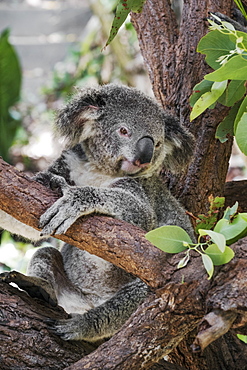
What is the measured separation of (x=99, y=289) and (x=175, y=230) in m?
1.32

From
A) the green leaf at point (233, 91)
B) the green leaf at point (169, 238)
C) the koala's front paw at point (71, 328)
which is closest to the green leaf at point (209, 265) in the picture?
the green leaf at point (169, 238)

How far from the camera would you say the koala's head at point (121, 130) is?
110 inches

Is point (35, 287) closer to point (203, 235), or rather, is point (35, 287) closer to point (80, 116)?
point (80, 116)

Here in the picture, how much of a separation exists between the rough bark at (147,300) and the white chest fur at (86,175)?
0.71m

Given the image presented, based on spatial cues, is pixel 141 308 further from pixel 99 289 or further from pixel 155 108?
pixel 155 108

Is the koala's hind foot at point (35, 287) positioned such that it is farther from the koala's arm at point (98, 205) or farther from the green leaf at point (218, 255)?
the green leaf at point (218, 255)

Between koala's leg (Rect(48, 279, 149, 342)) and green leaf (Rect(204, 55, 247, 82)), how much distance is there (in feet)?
4.17

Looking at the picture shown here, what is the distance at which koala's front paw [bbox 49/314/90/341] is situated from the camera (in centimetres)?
232

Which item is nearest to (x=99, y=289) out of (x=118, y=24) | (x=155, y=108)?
(x=155, y=108)

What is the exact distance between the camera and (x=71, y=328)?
2350 millimetres

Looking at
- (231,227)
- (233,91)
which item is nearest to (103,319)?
(231,227)

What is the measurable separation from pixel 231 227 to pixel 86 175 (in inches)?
55.2

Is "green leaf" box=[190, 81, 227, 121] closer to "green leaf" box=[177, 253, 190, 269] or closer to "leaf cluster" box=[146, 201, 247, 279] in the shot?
"leaf cluster" box=[146, 201, 247, 279]

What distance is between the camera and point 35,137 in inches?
293
